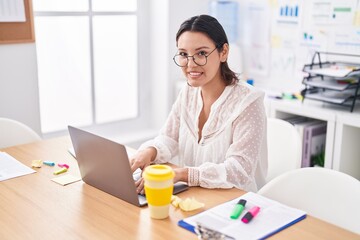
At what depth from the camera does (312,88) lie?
269 cm

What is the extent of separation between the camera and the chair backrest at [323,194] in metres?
1.37

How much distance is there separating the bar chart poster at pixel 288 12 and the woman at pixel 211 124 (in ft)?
4.54

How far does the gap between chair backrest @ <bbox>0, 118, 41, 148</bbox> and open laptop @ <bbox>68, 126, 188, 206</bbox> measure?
0.69 metres

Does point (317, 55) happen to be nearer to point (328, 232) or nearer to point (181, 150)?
point (181, 150)

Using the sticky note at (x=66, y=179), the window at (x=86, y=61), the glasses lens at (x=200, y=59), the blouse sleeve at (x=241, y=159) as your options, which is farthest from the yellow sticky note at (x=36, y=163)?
the window at (x=86, y=61)

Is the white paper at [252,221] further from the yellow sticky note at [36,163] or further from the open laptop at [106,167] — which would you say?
the yellow sticky note at [36,163]

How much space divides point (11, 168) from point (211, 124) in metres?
0.76

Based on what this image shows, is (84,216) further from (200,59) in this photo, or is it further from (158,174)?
(200,59)

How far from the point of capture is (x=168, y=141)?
73.7 inches

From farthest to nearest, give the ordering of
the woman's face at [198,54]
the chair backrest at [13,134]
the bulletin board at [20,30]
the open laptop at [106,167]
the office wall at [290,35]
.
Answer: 1. the office wall at [290,35]
2. the bulletin board at [20,30]
3. the chair backrest at [13,134]
4. the woman's face at [198,54]
5. the open laptop at [106,167]

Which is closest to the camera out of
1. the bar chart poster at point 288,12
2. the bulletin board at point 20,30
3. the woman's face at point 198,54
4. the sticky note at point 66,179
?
the sticky note at point 66,179

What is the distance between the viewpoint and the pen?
126 cm

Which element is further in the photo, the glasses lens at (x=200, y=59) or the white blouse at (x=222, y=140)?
the glasses lens at (x=200, y=59)

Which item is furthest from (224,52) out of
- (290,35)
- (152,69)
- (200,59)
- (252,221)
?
(152,69)
